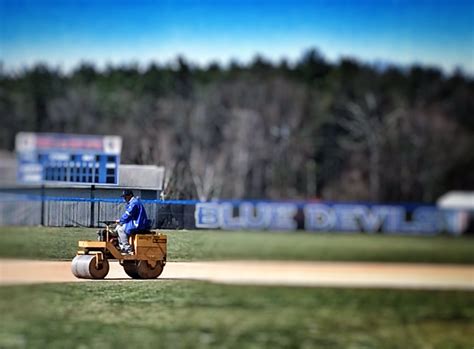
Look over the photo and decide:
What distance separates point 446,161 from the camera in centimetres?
1920

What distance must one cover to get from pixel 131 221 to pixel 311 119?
1754cm

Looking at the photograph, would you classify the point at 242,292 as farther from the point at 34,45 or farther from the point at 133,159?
the point at 133,159

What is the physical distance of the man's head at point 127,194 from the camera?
3.46 metres

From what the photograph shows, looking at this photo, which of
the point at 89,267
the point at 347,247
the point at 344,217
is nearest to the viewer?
the point at 89,267

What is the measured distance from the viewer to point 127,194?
3500mm

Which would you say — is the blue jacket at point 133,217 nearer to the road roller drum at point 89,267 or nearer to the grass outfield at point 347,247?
the road roller drum at point 89,267

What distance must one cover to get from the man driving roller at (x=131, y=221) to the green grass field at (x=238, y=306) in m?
0.09

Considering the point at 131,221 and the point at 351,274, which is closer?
the point at 131,221

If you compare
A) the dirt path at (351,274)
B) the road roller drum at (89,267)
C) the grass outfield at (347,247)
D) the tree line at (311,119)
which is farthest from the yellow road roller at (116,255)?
the tree line at (311,119)

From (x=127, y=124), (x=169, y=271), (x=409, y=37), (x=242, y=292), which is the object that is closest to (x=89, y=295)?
(x=169, y=271)

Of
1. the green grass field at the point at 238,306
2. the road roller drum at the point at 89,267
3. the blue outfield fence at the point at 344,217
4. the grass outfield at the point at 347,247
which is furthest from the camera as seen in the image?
the grass outfield at the point at 347,247

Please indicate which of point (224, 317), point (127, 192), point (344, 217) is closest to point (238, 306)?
point (224, 317)

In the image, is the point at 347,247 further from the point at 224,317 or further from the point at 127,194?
the point at 127,194

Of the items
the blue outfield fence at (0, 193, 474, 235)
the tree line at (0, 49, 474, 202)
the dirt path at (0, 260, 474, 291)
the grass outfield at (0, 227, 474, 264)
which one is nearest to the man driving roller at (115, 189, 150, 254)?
the blue outfield fence at (0, 193, 474, 235)
